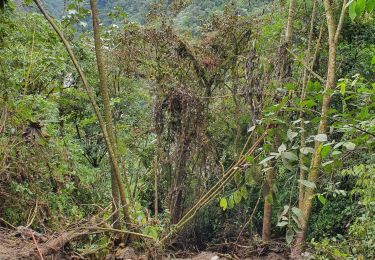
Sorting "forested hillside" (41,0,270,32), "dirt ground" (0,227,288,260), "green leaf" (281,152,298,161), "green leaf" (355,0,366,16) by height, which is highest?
"forested hillside" (41,0,270,32)

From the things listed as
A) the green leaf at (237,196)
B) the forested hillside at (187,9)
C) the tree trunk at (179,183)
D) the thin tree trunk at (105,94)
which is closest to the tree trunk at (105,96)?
the thin tree trunk at (105,94)

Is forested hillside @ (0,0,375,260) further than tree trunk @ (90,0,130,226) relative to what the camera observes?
Yes

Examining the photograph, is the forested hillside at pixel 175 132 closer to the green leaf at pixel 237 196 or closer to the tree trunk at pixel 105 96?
the tree trunk at pixel 105 96

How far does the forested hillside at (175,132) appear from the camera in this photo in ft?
13.3

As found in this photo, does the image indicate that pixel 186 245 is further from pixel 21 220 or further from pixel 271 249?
pixel 21 220

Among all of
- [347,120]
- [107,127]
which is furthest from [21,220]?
[347,120]

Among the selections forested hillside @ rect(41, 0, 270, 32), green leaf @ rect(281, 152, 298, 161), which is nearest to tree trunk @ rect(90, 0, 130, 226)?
forested hillside @ rect(41, 0, 270, 32)

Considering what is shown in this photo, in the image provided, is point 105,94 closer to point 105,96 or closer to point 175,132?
point 105,96

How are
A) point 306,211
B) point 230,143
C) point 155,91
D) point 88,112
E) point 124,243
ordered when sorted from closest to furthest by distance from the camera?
point 124,243 → point 306,211 → point 155,91 → point 230,143 → point 88,112

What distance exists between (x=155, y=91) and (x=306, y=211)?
413 centimetres

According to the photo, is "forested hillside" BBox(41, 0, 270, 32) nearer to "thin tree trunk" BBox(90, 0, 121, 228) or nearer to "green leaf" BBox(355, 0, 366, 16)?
"thin tree trunk" BBox(90, 0, 121, 228)

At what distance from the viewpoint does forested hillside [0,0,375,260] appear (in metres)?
4.04

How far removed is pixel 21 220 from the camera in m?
4.32

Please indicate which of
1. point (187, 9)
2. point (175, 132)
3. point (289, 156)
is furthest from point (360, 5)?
point (187, 9)
